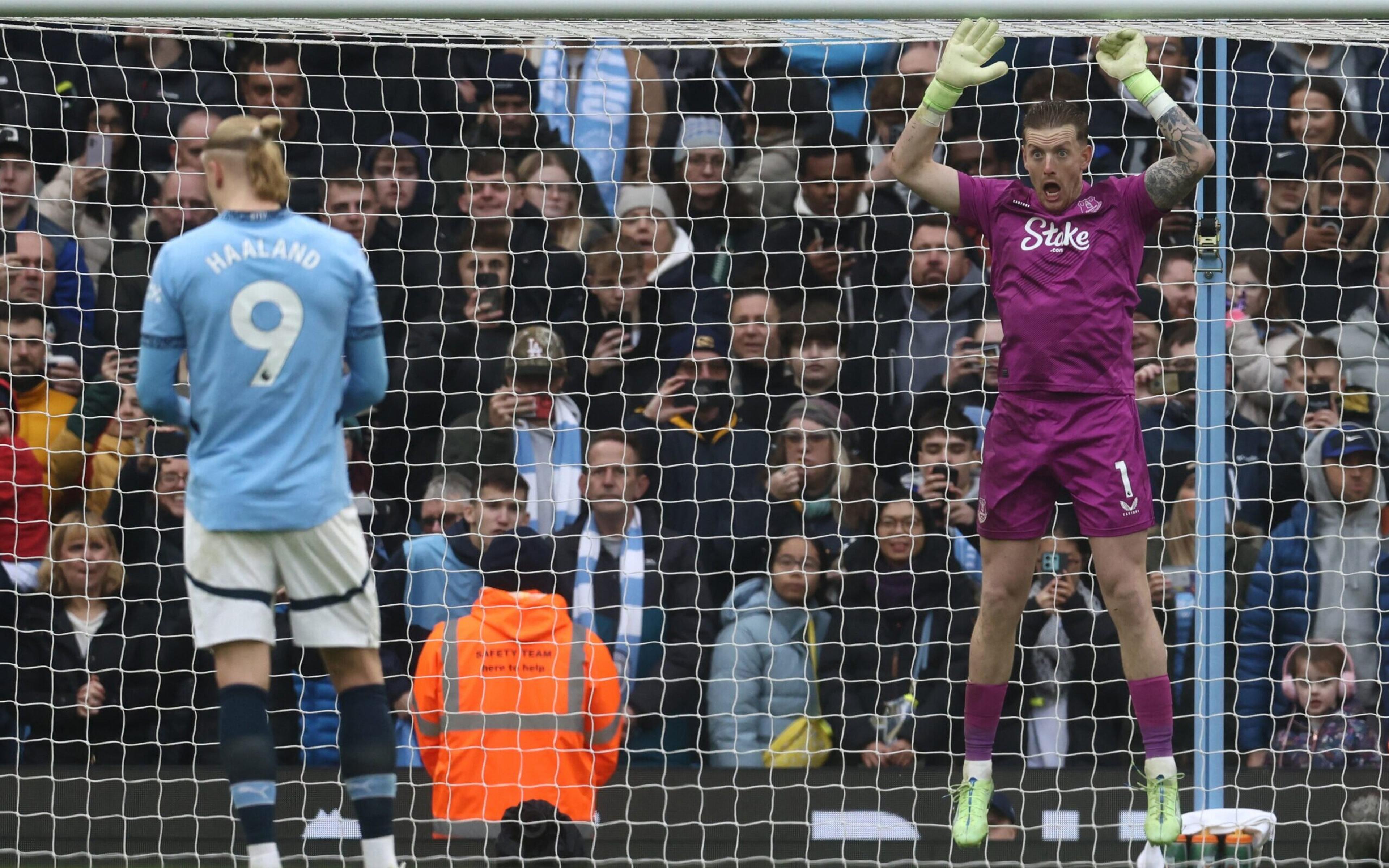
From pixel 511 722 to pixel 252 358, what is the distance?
7.47 ft

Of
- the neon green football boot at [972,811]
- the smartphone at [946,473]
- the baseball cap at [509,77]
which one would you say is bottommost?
the neon green football boot at [972,811]

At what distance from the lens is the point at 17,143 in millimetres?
7031

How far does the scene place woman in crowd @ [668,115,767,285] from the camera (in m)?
7.04

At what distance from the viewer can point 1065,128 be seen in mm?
4777

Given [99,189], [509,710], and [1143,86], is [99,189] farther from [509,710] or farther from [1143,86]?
[1143,86]

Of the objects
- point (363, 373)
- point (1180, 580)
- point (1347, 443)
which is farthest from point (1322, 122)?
point (363, 373)

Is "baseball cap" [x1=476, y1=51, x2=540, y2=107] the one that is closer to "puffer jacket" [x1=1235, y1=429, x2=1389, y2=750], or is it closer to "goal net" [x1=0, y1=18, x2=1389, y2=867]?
"goal net" [x1=0, y1=18, x2=1389, y2=867]

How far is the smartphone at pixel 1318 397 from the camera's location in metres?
6.67

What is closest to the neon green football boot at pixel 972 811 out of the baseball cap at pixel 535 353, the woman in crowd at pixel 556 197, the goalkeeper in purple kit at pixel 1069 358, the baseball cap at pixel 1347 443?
the goalkeeper in purple kit at pixel 1069 358

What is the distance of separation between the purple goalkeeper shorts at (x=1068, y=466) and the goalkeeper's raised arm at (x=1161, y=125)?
615 millimetres

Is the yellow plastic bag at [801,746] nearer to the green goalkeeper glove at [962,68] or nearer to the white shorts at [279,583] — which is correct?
the green goalkeeper glove at [962,68]

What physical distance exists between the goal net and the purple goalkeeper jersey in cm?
126

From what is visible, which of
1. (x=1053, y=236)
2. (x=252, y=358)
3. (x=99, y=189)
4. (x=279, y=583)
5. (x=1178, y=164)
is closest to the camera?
(x=252, y=358)

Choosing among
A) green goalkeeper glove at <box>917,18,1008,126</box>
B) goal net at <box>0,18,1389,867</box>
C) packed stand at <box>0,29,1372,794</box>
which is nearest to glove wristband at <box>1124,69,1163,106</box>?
green goalkeeper glove at <box>917,18,1008,126</box>
